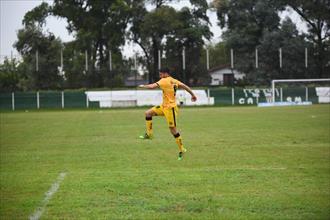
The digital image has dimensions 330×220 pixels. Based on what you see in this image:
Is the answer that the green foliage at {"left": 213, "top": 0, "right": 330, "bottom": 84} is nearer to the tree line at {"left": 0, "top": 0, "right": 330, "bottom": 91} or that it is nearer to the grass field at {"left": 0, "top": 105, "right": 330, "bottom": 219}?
the tree line at {"left": 0, "top": 0, "right": 330, "bottom": 91}

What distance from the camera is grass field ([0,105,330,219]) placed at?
30.5ft

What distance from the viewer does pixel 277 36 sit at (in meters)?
70.6

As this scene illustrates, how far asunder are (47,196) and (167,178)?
282 cm

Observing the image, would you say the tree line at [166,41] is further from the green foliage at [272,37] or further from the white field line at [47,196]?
the white field line at [47,196]

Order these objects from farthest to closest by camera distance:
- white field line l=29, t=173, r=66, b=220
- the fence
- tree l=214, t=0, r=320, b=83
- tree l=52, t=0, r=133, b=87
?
tree l=52, t=0, r=133, b=87, tree l=214, t=0, r=320, b=83, the fence, white field line l=29, t=173, r=66, b=220


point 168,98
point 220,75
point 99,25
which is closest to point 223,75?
point 220,75

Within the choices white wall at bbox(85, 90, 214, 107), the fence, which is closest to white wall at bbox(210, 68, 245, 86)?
the fence

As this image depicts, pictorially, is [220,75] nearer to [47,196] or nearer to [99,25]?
[99,25]

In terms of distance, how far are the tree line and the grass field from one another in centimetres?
4629

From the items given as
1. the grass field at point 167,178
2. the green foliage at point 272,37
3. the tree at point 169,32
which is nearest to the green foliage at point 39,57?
the tree at point 169,32

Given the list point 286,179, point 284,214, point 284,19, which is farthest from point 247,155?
point 284,19

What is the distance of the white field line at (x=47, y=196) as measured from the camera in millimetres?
9008

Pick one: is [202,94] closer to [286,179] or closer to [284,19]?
[284,19]

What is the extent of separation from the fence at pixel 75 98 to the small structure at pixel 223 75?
32.1 feet
